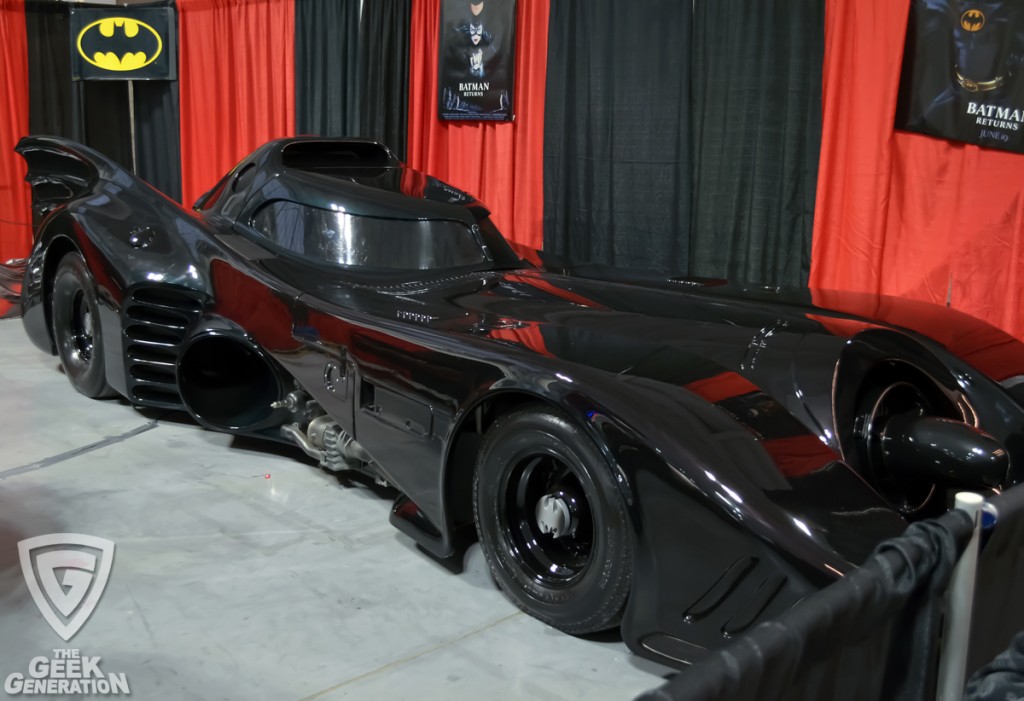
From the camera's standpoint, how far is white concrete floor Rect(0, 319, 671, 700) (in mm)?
2086

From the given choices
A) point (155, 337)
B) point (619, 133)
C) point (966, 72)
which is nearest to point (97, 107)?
point (619, 133)

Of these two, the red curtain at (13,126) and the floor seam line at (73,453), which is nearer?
the floor seam line at (73,453)

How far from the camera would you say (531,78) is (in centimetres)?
610

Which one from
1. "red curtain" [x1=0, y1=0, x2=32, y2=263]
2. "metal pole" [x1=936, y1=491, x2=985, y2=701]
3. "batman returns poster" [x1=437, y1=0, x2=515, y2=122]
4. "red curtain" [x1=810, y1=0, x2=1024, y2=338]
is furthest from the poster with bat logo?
Answer: "metal pole" [x1=936, y1=491, x2=985, y2=701]

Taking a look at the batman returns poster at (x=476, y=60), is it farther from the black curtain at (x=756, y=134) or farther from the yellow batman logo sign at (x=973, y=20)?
the yellow batman logo sign at (x=973, y=20)

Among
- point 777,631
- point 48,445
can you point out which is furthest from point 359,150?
point 777,631

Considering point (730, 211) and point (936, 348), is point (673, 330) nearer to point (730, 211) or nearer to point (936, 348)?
point (936, 348)

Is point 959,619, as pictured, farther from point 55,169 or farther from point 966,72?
point 55,169

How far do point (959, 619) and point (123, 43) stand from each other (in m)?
9.17

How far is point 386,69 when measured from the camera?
718 cm

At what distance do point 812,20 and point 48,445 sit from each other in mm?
4291

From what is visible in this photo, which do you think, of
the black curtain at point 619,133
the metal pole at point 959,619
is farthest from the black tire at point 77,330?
the metal pole at point 959,619

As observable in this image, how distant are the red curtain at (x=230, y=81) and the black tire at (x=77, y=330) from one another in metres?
4.13

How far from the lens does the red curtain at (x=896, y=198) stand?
4348 mm
